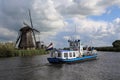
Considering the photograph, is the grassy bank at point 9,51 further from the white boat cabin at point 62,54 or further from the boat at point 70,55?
the white boat cabin at point 62,54

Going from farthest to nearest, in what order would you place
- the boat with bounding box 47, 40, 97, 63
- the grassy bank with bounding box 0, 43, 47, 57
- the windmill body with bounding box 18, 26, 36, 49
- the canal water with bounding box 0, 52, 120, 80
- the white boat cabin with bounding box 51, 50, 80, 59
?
the windmill body with bounding box 18, 26, 36, 49
the grassy bank with bounding box 0, 43, 47, 57
the white boat cabin with bounding box 51, 50, 80, 59
the boat with bounding box 47, 40, 97, 63
the canal water with bounding box 0, 52, 120, 80

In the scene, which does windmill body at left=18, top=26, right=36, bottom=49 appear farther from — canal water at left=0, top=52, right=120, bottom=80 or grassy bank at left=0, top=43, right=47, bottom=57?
canal water at left=0, top=52, right=120, bottom=80

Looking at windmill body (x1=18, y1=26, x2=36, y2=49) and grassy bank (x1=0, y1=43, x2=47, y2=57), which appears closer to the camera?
grassy bank (x1=0, y1=43, x2=47, y2=57)

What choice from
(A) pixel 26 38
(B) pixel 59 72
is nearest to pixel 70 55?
(B) pixel 59 72

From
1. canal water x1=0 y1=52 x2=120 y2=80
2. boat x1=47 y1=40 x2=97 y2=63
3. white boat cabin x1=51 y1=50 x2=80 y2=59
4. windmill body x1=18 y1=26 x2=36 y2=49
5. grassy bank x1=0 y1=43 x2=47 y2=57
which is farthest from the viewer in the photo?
windmill body x1=18 y1=26 x2=36 y2=49

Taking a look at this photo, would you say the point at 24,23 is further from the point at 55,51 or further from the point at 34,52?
the point at 55,51

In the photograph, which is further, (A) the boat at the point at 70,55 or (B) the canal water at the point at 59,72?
(A) the boat at the point at 70,55

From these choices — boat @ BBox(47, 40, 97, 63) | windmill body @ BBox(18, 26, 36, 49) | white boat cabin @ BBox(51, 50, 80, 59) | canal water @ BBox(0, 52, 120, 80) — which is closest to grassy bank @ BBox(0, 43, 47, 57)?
windmill body @ BBox(18, 26, 36, 49)

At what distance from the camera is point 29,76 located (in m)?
29.6

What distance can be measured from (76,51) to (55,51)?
18.7 ft

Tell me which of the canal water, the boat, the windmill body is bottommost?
the canal water

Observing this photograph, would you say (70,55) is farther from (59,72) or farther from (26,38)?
(26,38)

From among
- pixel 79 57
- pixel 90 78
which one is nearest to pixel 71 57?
pixel 79 57

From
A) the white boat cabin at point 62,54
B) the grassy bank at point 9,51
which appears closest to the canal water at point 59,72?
the white boat cabin at point 62,54
